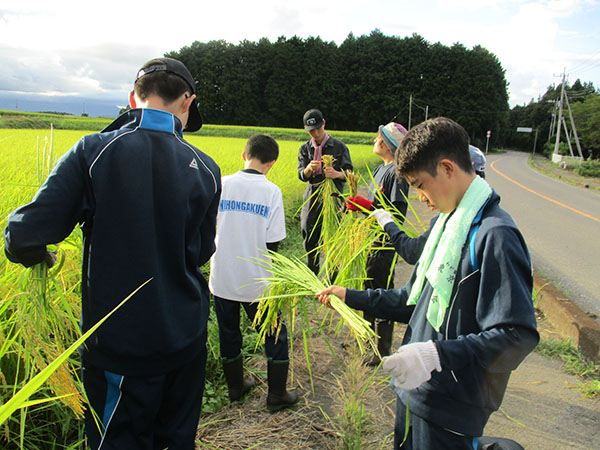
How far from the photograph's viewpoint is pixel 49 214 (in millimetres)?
1139

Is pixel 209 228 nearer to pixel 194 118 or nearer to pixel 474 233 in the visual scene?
pixel 194 118

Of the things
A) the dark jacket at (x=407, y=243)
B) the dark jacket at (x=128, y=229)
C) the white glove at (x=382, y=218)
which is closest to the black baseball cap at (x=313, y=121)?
the white glove at (x=382, y=218)

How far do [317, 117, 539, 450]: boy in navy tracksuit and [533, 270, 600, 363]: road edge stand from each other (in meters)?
2.42

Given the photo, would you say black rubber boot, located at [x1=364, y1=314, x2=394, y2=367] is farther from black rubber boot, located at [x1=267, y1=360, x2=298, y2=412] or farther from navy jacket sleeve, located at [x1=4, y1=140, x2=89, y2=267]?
navy jacket sleeve, located at [x1=4, y1=140, x2=89, y2=267]

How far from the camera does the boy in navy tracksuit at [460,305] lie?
108cm

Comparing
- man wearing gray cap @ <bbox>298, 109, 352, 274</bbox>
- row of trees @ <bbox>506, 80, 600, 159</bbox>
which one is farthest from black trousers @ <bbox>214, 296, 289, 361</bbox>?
row of trees @ <bbox>506, 80, 600, 159</bbox>

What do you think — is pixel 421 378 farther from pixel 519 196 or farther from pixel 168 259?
pixel 519 196

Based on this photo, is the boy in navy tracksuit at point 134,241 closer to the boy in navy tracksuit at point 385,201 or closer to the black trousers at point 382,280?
the boy in navy tracksuit at point 385,201

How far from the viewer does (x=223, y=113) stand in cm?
5384

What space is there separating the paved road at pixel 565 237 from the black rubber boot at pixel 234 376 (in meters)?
3.71

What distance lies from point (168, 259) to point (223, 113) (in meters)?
55.9

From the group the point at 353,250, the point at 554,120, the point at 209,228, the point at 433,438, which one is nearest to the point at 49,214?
the point at 209,228

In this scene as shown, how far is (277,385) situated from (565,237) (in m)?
7.13

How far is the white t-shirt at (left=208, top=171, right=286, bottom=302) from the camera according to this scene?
2342mm
